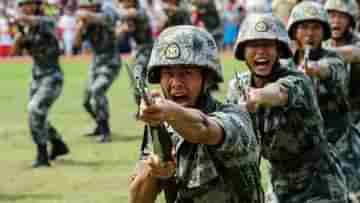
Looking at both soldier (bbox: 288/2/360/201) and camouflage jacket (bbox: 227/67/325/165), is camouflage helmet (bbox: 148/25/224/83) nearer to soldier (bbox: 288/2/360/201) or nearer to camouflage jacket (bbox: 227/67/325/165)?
camouflage jacket (bbox: 227/67/325/165)

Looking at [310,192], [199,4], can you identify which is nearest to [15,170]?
[310,192]

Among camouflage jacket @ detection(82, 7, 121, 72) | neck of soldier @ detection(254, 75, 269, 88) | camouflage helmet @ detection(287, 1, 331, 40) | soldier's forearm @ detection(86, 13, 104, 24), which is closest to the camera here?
neck of soldier @ detection(254, 75, 269, 88)

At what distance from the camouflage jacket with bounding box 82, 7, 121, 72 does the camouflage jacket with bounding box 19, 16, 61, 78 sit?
2.63 m

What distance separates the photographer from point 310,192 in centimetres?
747

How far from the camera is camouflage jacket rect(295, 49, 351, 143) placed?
8367mm

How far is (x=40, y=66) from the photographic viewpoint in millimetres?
14133

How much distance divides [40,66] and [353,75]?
5289 millimetres

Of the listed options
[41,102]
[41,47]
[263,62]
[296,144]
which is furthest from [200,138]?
[41,47]

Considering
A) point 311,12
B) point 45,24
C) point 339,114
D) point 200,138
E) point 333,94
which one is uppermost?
point 311,12

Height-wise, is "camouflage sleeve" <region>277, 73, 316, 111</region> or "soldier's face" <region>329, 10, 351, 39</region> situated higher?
"soldier's face" <region>329, 10, 351, 39</region>

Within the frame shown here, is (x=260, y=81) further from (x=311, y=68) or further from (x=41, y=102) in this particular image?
(x=41, y=102)

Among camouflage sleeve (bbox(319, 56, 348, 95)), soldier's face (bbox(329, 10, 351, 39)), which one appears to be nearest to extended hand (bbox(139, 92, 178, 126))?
camouflage sleeve (bbox(319, 56, 348, 95))

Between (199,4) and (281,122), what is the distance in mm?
16979

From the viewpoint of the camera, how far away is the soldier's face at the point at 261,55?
7.11 meters
